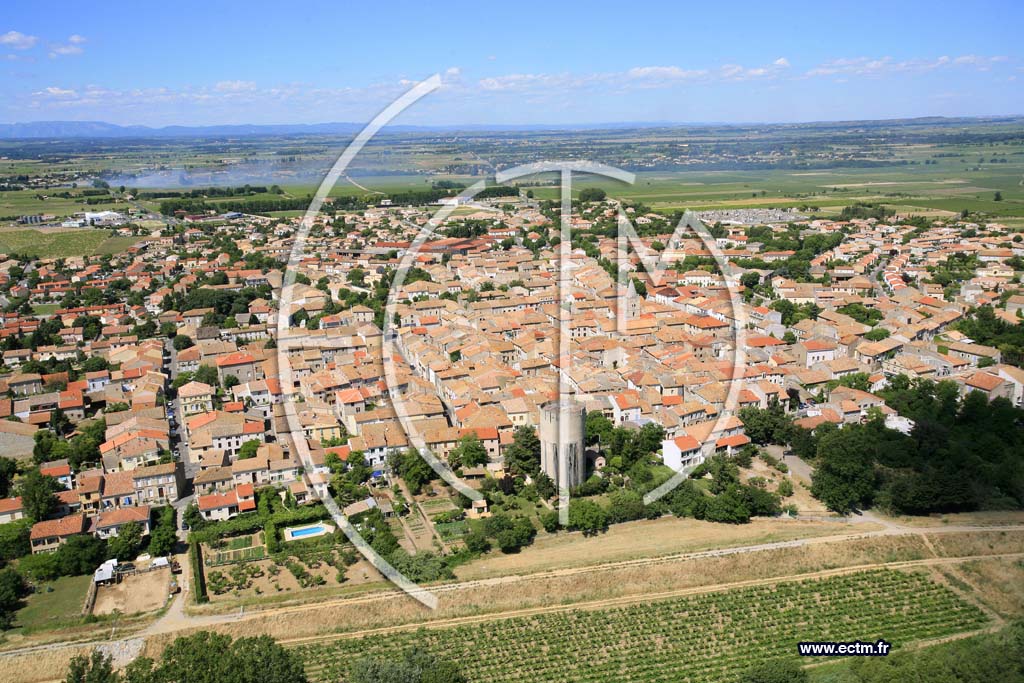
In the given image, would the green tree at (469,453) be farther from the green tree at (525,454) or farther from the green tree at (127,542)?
the green tree at (127,542)

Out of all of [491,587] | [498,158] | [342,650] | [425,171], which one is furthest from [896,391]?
[425,171]

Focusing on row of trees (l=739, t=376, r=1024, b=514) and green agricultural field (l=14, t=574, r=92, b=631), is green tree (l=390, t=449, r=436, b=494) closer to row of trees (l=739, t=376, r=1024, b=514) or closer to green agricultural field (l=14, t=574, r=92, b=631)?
green agricultural field (l=14, t=574, r=92, b=631)

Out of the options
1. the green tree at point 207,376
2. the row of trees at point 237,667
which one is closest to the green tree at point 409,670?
the row of trees at point 237,667

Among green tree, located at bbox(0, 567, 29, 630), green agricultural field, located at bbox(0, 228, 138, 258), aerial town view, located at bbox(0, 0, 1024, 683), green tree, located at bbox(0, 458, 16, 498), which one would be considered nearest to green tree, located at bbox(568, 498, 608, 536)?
aerial town view, located at bbox(0, 0, 1024, 683)

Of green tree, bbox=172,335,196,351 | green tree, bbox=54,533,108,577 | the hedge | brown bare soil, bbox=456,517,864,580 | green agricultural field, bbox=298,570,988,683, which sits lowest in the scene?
green agricultural field, bbox=298,570,988,683

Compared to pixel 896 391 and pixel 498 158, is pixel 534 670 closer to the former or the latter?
pixel 896 391

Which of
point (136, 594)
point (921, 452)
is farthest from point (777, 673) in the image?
point (136, 594)
